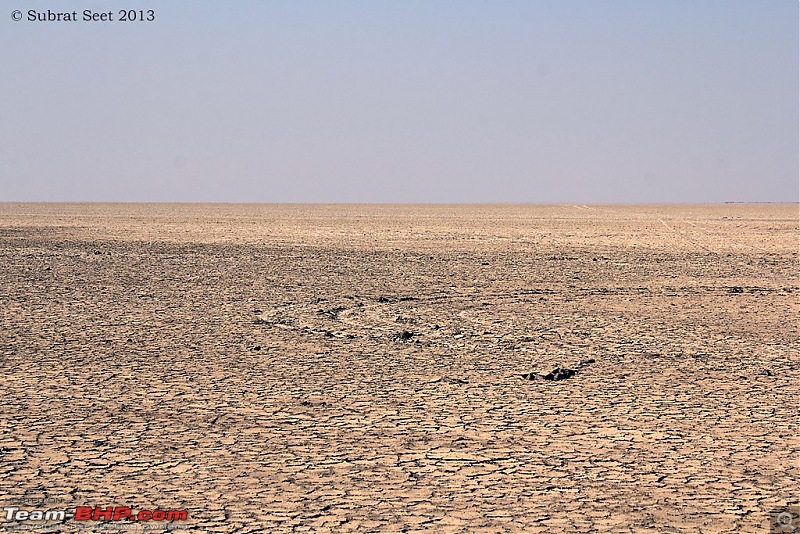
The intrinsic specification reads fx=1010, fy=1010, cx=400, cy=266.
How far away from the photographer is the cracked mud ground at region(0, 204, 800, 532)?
404 centimetres

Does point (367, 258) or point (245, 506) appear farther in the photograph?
point (367, 258)

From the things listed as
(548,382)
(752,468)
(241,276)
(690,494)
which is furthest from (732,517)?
(241,276)

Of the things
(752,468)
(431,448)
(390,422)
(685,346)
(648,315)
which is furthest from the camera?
(648,315)

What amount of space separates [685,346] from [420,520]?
4.44 metres

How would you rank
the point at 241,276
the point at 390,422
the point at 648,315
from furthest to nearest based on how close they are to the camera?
the point at 241,276 < the point at 648,315 < the point at 390,422

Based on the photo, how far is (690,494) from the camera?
4133mm

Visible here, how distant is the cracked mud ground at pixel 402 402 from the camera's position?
404 cm

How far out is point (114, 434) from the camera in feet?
16.3

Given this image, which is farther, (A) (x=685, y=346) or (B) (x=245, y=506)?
(A) (x=685, y=346)

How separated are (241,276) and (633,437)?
27.8 ft

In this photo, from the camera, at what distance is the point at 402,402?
225 inches

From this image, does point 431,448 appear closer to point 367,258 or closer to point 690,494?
point 690,494

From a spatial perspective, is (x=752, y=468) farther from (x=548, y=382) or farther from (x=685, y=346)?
(x=685, y=346)

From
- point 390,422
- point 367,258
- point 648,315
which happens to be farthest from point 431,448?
point 367,258
